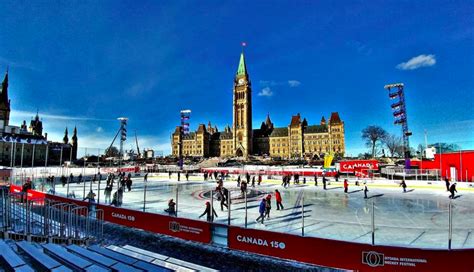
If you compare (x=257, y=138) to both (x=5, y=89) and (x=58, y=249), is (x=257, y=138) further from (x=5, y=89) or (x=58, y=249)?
(x=58, y=249)

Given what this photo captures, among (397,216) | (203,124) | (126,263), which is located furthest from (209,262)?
(203,124)

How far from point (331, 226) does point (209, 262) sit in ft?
20.6

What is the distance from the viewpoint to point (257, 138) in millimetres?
150750

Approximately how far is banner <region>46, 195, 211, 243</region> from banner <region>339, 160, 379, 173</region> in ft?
110

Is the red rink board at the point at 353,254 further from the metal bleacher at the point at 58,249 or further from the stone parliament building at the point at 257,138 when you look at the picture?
the stone parliament building at the point at 257,138

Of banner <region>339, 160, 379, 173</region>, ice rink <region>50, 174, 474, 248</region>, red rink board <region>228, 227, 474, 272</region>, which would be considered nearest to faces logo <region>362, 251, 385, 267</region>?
red rink board <region>228, 227, 474, 272</region>

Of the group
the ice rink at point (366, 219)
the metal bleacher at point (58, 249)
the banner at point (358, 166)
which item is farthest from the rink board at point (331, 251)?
the banner at point (358, 166)

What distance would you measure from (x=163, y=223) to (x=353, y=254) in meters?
9.10

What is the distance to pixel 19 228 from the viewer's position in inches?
343

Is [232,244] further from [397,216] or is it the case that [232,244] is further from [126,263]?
[397,216]

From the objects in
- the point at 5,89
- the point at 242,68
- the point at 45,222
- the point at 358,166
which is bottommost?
the point at 45,222

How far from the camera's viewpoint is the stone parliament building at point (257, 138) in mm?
126375

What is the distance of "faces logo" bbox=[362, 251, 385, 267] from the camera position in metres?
8.66

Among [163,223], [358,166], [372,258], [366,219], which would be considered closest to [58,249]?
[163,223]
